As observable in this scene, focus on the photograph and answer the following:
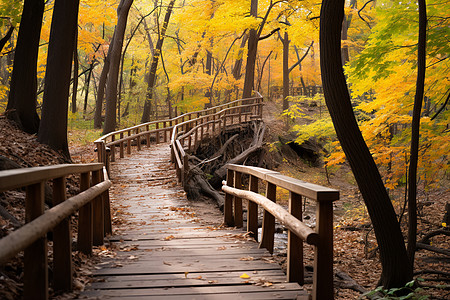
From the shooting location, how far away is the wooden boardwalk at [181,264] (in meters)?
3.56

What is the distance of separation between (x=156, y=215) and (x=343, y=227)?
7604 millimetres

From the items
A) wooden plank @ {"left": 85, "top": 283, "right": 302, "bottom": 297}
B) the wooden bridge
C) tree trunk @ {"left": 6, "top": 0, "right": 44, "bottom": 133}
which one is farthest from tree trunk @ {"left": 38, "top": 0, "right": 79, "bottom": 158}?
wooden plank @ {"left": 85, "top": 283, "right": 302, "bottom": 297}

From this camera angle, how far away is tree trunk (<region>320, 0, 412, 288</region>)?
5754 millimetres

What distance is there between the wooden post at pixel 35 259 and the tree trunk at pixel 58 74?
8.01 metres

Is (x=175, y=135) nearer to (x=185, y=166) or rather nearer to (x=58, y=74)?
(x=185, y=166)

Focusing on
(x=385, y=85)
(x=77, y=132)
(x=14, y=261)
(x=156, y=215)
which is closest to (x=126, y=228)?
(x=156, y=215)

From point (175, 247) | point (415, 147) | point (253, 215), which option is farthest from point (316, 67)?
point (175, 247)

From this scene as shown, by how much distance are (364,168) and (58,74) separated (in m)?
8.33

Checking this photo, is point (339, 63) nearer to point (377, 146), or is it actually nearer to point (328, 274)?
point (328, 274)

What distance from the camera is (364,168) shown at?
579 centimetres

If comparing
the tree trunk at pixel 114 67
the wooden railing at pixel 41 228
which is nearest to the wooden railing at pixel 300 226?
the wooden railing at pixel 41 228

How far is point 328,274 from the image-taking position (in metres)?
3.18

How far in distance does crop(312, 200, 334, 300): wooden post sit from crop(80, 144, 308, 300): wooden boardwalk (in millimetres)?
254

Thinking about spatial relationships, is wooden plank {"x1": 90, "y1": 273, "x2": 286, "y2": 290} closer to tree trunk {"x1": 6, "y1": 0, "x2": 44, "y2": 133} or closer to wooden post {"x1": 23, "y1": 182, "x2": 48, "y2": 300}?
wooden post {"x1": 23, "y1": 182, "x2": 48, "y2": 300}
